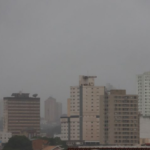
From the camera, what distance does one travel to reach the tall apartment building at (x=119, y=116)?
153 m

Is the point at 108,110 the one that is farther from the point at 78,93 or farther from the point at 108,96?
the point at 78,93

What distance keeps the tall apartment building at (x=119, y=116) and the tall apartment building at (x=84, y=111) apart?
22.2 metres

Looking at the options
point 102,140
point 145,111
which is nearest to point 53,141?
point 102,140

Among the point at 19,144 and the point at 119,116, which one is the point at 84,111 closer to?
the point at 119,116

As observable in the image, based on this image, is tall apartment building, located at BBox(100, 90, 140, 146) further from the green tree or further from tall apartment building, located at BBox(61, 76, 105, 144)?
tall apartment building, located at BBox(61, 76, 105, 144)

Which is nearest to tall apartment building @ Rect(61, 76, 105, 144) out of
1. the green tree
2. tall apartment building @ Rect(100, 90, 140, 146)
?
tall apartment building @ Rect(100, 90, 140, 146)

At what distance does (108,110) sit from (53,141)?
11244 mm


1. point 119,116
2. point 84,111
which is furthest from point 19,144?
point 84,111

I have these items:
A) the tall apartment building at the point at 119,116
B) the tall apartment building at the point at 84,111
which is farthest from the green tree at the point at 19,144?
the tall apartment building at the point at 84,111

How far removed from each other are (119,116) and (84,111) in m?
28.9

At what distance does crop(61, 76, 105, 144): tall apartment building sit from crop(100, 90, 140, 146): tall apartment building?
2216 centimetres

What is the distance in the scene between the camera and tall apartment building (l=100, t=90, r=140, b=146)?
15312 cm

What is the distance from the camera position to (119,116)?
154125 mm

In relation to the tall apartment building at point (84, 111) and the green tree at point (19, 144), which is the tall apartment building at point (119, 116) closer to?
the green tree at point (19, 144)
